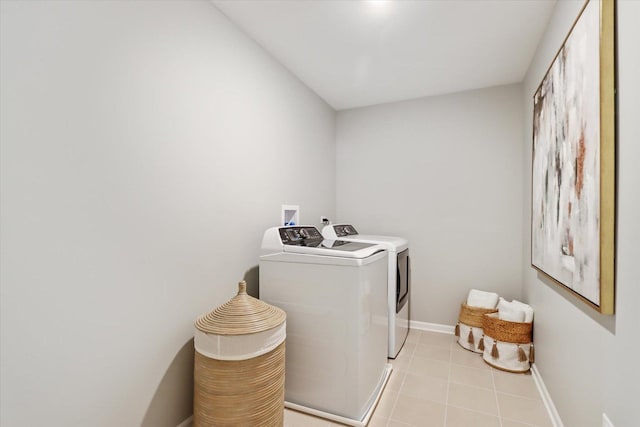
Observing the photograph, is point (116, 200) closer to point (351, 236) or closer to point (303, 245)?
point (303, 245)

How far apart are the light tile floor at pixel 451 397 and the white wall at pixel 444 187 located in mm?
755

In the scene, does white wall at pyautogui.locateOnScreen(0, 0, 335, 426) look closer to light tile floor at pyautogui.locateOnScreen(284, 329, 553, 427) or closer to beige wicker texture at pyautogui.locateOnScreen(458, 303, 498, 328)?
light tile floor at pyautogui.locateOnScreen(284, 329, 553, 427)

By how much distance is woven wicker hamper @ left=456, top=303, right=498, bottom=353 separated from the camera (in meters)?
2.67

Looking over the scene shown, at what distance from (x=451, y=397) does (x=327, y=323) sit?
3.37 ft

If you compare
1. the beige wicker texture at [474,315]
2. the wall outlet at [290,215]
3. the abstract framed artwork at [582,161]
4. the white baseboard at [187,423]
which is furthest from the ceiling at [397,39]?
the white baseboard at [187,423]

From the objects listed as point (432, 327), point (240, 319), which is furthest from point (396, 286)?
point (240, 319)

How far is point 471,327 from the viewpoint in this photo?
8.89 feet

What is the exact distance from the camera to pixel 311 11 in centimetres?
186

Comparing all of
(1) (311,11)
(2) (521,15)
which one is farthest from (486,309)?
(1) (311,11)

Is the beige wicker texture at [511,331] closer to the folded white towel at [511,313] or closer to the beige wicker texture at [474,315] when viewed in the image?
the folded white towel at [511,313]

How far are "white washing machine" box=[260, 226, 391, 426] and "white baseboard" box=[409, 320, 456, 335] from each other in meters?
1.36

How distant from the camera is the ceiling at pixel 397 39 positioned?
1.83 m

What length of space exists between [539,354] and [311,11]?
9.14 ft

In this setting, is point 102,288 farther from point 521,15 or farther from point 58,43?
point 521,15
